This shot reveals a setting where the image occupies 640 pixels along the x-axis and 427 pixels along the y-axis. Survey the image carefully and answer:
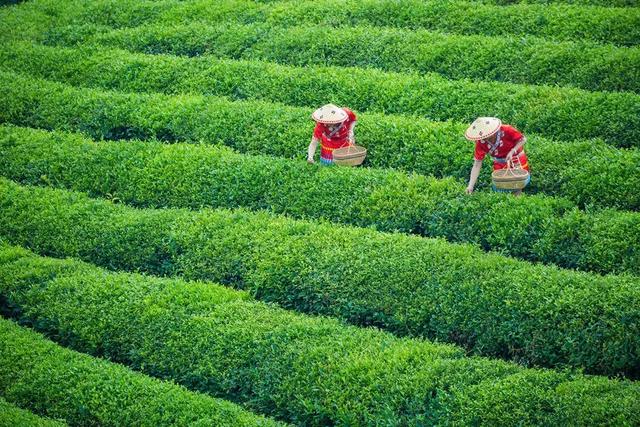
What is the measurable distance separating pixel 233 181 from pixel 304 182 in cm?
126

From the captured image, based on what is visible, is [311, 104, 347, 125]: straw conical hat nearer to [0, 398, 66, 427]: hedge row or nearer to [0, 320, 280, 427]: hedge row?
[0, 320, 280, 427]: hedge row

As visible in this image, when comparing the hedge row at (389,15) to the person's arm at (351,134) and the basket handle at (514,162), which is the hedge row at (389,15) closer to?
the person's arm at (351,134)

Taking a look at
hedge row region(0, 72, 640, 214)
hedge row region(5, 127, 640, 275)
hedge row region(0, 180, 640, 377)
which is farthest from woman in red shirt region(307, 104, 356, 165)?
hedge row region(0, 180, 640, 377)

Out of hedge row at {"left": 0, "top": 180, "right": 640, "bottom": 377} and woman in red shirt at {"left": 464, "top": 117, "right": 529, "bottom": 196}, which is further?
woman in red shirt at {"left": 464, "top": 117, "right": 529, "bottom": 196}

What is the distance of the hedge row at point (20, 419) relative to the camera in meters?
12.9

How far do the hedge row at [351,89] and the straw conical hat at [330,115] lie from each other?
→ 2.26m

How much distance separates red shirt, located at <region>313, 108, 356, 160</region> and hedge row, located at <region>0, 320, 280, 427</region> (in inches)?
171

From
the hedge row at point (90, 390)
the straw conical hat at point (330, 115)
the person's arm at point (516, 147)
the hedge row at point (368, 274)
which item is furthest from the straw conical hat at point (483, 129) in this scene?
the hedge row at point (90, 390)

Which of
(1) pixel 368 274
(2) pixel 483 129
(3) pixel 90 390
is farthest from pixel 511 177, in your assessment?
(3) pixel 90 390

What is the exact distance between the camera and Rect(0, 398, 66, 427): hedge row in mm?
12930

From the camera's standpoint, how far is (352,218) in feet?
54.3

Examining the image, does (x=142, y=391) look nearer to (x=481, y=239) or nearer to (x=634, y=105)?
(x=481, y=239)

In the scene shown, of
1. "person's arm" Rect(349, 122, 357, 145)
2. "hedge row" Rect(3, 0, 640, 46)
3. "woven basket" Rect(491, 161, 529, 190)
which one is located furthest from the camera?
"hedge row" Rect(3, 0, 640, 46)

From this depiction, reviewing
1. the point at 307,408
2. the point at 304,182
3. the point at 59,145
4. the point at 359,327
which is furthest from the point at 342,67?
the point at 307,408
